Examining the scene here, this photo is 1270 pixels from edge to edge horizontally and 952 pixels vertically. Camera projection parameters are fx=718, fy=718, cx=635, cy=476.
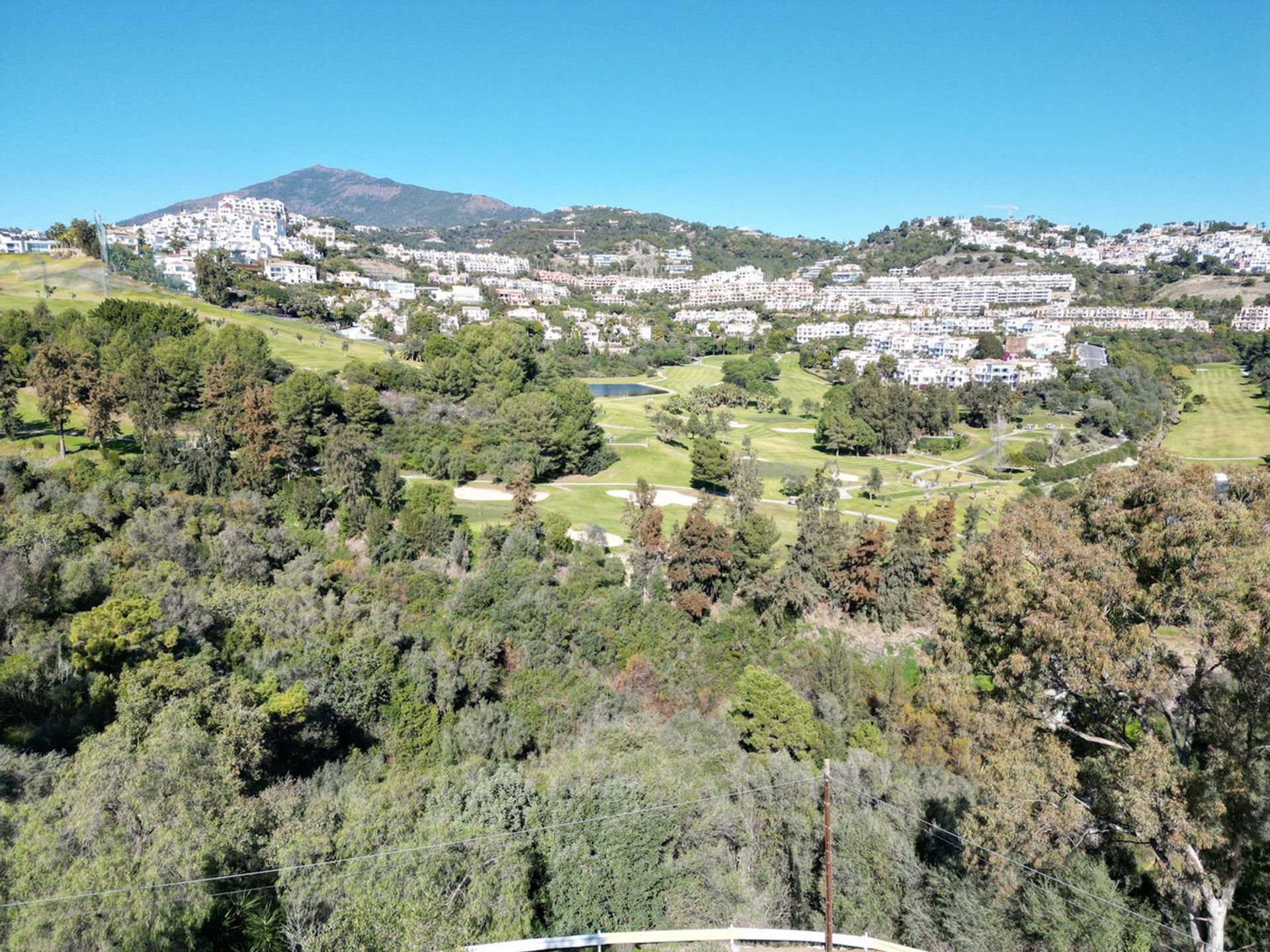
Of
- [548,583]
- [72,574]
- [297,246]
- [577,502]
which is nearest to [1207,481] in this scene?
[548,583]

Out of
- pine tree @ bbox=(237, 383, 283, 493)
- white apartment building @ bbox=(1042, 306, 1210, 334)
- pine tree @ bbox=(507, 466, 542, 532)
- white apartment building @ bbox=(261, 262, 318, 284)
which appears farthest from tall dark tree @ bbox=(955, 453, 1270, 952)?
white apartment building @ bbox=(1042, 306, 1210, 334)

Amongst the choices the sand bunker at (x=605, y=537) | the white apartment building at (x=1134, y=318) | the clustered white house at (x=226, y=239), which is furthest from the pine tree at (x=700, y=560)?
the white apartment building at (x=1134, y=318)

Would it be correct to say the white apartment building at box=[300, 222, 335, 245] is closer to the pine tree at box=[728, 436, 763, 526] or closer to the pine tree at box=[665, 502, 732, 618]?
the pine tree at box=[728, 436, 763, 526]

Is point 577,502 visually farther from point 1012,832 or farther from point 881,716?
point 1012,832

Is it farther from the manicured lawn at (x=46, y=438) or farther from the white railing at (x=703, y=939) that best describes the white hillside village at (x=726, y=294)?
the white railing at (x=703, y=939)

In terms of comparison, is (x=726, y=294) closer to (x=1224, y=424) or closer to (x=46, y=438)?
(x=1224, y=424)
